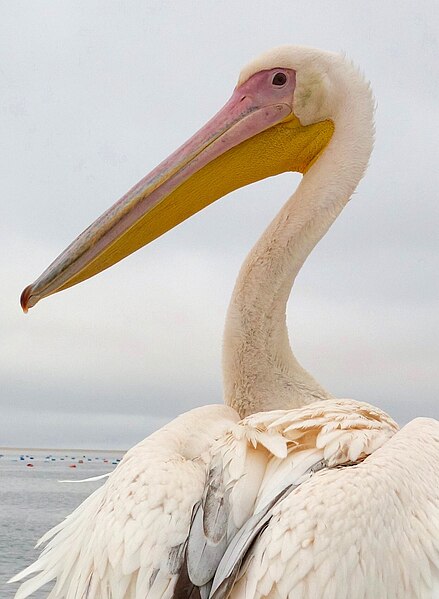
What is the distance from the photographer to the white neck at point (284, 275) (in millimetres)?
3895

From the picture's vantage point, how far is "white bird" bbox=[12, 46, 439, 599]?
7.83 feet

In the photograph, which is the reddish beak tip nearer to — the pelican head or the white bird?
the white bird

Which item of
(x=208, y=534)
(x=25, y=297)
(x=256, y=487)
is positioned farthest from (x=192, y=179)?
(x=208, y=534)

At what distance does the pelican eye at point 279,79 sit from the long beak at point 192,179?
69 millimetres

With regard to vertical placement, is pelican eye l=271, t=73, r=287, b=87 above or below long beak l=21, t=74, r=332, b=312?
above

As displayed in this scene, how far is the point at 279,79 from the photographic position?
4.24m

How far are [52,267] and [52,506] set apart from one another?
30.4m

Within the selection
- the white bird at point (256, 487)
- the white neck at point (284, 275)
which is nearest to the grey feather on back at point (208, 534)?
the white bird at point (256, 487)

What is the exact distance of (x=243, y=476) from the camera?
263cm

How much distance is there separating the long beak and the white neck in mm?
198

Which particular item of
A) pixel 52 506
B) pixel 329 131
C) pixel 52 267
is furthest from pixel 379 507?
pixel 52 506

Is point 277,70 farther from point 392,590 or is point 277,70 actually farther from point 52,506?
point 52,506

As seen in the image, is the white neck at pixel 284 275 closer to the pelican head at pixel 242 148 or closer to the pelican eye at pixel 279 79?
the pelican head at pixel 242 148

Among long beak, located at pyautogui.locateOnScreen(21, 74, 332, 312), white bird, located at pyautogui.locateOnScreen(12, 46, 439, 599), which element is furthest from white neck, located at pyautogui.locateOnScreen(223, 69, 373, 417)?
long beak, located at pyautogui.locateOnScreen(21, 74, 332, 312)
